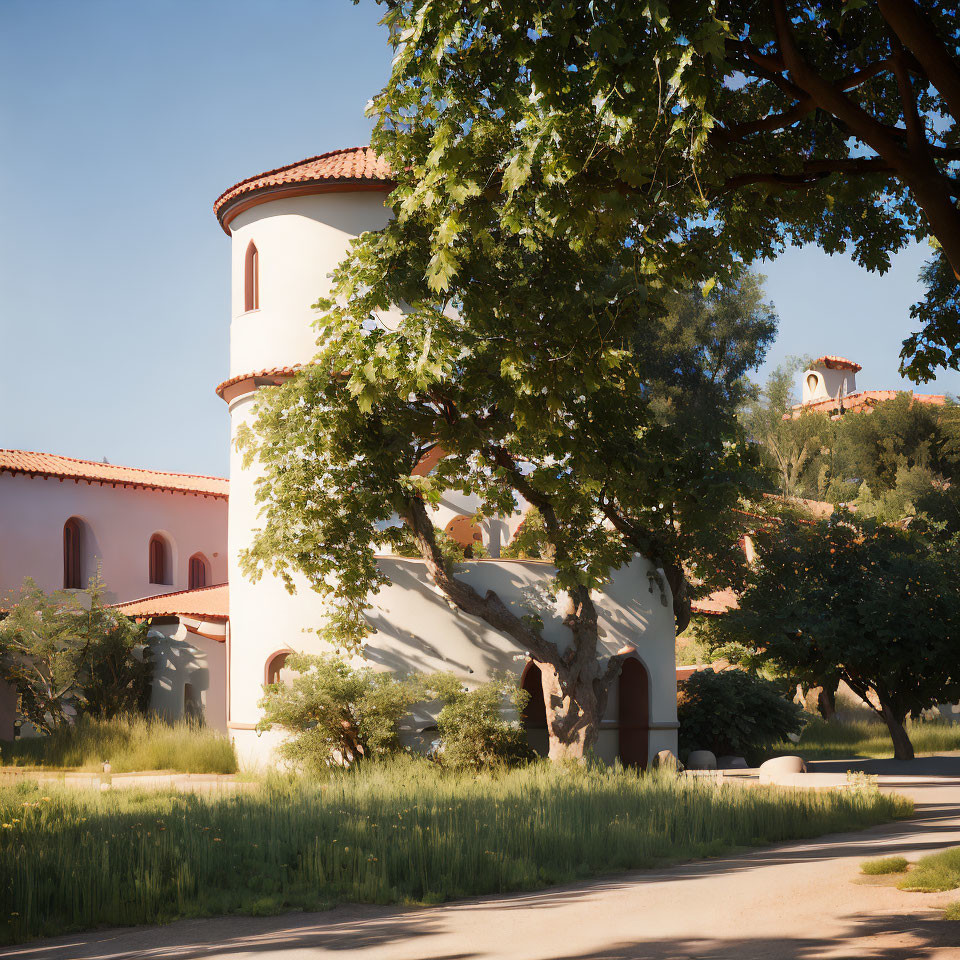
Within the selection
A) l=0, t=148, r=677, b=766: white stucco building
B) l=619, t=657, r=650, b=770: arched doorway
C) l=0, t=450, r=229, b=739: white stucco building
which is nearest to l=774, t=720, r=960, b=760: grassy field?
l=619, t=657, r=650, b=770: arched doorway

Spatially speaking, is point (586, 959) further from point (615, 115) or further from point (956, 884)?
point (615, 115)

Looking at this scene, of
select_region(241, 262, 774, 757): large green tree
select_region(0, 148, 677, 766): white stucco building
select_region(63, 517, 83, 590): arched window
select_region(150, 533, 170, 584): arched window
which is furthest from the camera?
select_region(150, 533, 170, 584): arched window

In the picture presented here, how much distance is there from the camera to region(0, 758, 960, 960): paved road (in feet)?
25.7

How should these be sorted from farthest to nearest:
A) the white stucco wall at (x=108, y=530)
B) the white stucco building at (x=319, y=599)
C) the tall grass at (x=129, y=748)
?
1. the white stucco wall at (x=108, y=530)
2. the tall grass at (x=129, y=748)
3. the white stucco building at (x=319, y=599)

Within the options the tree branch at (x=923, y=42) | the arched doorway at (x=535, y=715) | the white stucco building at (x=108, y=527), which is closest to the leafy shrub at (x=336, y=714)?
the arched doorway at (x=535, y=715)

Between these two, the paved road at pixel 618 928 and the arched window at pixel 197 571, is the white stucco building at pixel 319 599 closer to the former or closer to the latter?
the paved road at pixel 618 928

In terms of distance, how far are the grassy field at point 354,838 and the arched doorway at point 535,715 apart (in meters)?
6.60

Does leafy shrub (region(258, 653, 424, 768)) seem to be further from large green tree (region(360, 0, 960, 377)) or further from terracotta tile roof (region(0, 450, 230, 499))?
terracotta tile roof (region(0, 450, 230, 499))

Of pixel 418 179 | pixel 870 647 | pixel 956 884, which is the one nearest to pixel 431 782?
pixel 956 884

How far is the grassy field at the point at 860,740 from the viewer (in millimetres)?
31094

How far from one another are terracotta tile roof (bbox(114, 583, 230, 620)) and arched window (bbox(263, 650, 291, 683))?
21.9 ft

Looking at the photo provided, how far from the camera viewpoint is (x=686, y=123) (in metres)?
7.45

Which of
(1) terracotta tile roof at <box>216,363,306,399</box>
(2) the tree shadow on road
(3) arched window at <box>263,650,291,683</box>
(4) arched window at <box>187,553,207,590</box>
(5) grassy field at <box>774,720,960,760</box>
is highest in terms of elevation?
(1) terracotta tile roof at <box>216,363,306,399</box>

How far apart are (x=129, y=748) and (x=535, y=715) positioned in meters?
8.84
